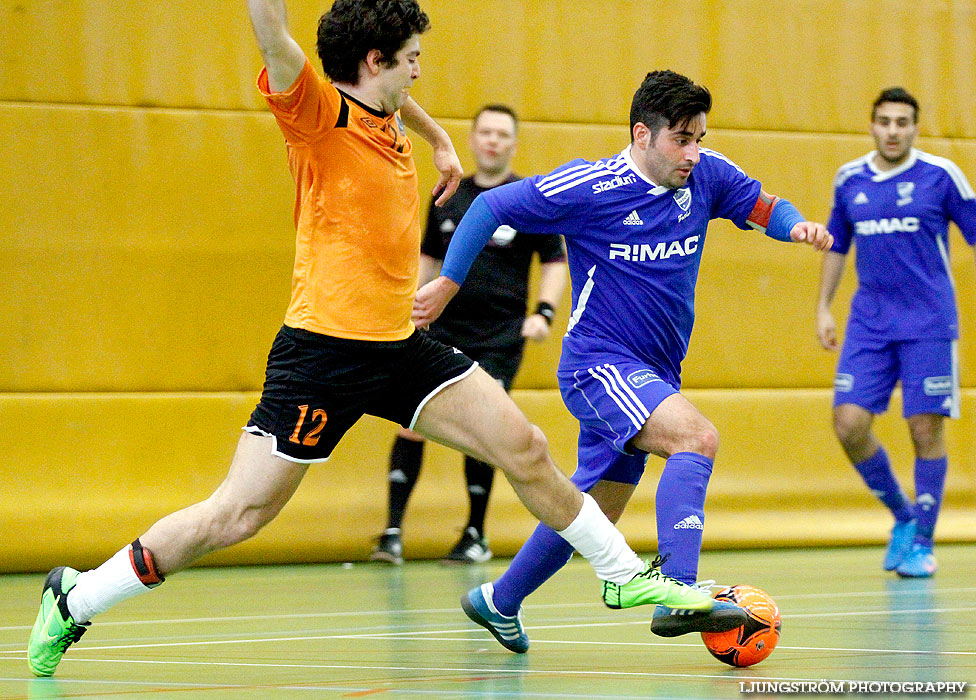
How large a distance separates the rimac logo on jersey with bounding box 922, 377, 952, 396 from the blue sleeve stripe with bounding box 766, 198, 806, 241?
2.73 m

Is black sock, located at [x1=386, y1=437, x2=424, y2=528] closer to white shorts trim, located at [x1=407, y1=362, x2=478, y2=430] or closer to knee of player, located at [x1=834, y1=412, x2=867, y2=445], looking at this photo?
knee of player, located at [x1=834, y1=412, x2=867, y2=445]

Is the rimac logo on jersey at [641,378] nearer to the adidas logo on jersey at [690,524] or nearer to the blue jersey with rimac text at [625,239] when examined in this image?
the blue jersey with rimac text at [625,239]

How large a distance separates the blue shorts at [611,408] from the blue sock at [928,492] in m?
2.98

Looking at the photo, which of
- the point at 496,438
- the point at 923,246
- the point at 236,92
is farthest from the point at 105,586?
the point at 923,246

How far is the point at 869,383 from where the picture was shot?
7129 mm

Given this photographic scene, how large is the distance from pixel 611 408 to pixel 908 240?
11.3 ft

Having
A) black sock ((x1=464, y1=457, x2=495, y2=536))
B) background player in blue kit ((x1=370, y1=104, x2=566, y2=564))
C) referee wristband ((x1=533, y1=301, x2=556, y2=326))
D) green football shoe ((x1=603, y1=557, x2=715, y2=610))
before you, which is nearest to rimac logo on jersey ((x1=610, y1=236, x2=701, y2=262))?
green football shoe ((x1=603, y1=557, x2=715, y2=610))

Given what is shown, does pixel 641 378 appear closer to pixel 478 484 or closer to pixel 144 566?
pixel 144 566

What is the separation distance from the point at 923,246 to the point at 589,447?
10.8ft

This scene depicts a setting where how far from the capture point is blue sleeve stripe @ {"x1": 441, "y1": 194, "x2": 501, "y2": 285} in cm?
449

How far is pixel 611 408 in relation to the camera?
4.29 meters

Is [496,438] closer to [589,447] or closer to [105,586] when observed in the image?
[589,447]

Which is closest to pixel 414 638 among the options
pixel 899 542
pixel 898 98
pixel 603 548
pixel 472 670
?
pixel 472 670

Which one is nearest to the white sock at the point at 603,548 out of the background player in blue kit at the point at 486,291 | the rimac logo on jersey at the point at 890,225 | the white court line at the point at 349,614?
the white court line at the point at 349,614
